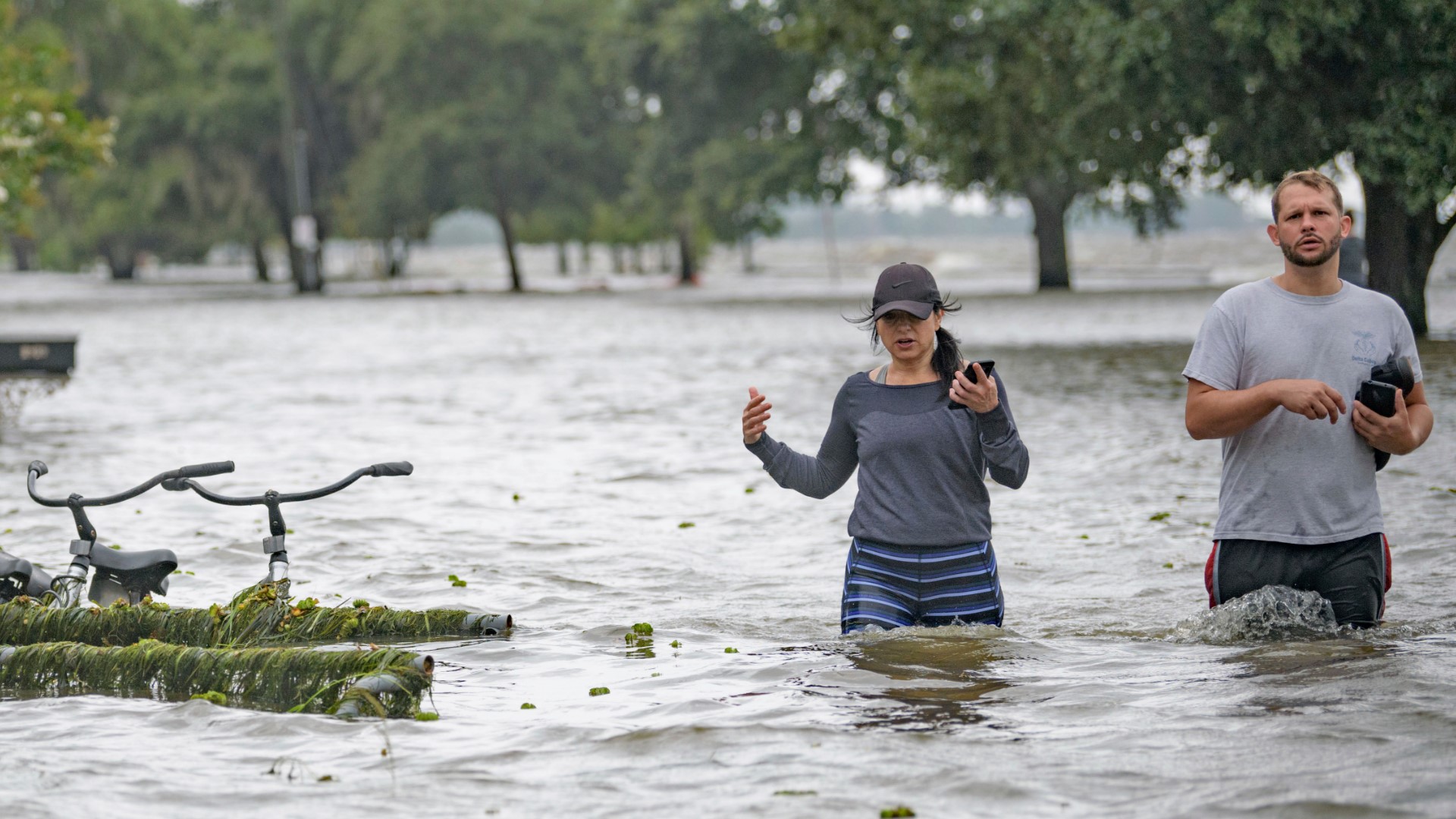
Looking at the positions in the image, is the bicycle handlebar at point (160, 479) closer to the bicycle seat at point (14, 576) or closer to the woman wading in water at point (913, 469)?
the bicycle seat at point (14, 576)

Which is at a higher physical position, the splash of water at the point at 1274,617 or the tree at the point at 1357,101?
the tree at the point at 1357,101

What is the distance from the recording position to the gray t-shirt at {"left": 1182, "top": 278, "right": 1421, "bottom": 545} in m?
5.89

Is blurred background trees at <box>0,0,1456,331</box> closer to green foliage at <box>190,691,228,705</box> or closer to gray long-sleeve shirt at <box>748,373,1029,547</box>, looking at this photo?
gray long-sleeve shirt at <box>748,373,1029,547</box>

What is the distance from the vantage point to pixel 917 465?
5.99m

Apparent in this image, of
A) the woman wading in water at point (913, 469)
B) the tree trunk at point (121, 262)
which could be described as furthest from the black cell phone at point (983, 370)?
the tree trunk at point (121, 262)

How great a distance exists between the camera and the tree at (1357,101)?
1975cm

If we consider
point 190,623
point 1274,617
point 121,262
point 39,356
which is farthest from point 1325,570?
point 121,262

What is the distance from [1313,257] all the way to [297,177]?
55.2 m

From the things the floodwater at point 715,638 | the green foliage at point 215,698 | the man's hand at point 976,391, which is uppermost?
the man's hand at point 976,391

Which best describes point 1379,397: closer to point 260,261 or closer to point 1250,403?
point 1250,403

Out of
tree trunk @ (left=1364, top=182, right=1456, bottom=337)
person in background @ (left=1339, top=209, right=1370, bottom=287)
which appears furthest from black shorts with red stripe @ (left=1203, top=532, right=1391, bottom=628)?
tree trunk @ (left=1364, top=182, right=1456, bottom=337)

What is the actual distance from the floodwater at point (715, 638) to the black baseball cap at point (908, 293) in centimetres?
119

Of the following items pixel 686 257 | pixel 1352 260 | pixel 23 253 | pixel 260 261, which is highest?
pixel 23 253

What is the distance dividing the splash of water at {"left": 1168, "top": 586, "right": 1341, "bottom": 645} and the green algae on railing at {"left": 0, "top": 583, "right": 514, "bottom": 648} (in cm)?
316
